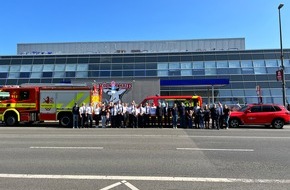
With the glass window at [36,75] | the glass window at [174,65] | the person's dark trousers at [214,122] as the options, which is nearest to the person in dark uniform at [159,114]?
the person's dark trousers at [214,122]

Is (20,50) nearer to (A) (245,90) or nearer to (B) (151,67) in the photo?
(B) (151,67)

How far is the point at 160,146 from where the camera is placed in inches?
413

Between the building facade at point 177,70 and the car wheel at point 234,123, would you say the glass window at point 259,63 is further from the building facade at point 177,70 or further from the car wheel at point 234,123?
the car wheel at point 234,123

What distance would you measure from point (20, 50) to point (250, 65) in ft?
123

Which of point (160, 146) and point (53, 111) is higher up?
point (53, 111)

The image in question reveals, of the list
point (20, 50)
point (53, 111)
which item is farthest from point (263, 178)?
point (20, 50)

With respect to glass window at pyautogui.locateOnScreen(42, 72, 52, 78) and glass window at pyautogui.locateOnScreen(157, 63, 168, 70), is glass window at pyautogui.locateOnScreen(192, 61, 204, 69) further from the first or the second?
glass window at pyautogui.locateOnScreen(42, 72, 52, 78)

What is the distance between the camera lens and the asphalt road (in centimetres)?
598

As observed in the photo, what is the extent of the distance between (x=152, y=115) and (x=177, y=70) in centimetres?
1804

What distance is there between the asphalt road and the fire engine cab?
9948 mm

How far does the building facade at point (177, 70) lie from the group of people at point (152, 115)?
13278 millimetres

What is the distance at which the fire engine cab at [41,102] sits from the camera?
68.1 ft

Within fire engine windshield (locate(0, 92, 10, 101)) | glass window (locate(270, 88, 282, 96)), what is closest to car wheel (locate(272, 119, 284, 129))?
glass window (locate(270, 88, 282, 96))

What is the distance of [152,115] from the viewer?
19922 millimetres
